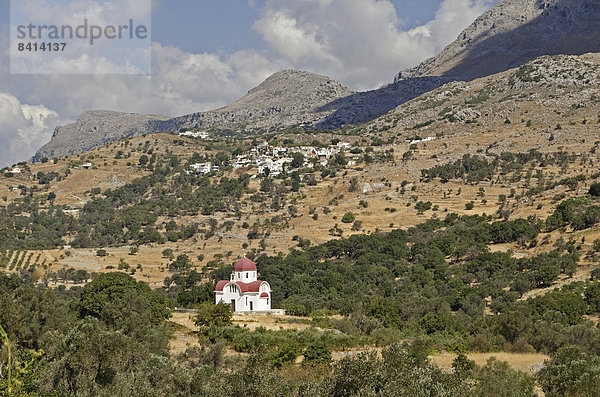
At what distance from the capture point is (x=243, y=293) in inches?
2475

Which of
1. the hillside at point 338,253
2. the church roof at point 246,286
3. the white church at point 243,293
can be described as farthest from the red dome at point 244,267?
the hillside at point 338,253

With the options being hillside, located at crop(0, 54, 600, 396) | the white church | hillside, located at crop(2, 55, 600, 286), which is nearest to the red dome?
the white church

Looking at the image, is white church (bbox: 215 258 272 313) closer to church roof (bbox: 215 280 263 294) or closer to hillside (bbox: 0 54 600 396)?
church roof (bbox: 215 280 263 294)

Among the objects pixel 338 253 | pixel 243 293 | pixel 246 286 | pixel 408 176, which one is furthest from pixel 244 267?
pixel 408 176

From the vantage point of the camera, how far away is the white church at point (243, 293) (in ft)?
206

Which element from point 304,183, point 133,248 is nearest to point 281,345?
point 133,248

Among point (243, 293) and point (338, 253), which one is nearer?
point (243, 293)

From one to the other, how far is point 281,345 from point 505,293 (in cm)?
3454

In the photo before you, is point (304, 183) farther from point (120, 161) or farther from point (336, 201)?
point (120, 161)

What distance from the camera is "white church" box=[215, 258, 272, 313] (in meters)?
62.9

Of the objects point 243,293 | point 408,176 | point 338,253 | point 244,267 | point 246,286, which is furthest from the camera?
point 408,176

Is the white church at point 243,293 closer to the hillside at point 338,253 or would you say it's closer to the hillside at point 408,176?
the hillside at point 338,253

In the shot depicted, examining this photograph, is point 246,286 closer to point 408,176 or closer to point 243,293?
point 243,293

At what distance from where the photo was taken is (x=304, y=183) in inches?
5778
